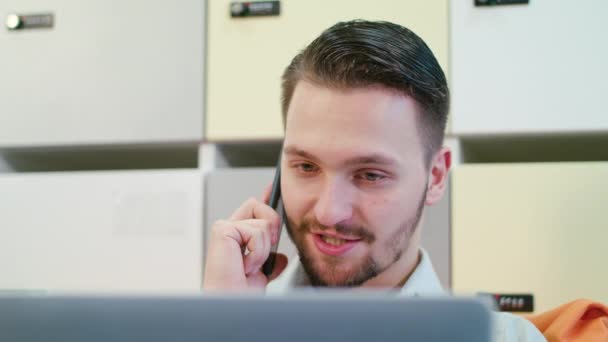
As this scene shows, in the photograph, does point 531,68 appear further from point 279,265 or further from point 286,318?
point 286,318

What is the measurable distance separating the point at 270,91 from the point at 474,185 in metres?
0.42

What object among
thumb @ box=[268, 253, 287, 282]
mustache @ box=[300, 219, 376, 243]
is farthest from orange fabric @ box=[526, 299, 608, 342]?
thumb @ box=[268, 253, 287, 282]

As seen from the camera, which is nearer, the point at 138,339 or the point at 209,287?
the point at 138,339

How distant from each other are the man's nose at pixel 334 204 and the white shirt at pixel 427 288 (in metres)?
0.11

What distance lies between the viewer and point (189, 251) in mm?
1162

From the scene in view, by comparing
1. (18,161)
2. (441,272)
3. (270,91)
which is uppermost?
(270,91)

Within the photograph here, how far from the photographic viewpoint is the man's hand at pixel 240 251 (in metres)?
0.80

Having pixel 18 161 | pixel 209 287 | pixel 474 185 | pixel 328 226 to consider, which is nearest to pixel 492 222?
pixel 474 185

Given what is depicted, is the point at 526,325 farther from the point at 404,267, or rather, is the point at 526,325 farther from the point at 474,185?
the point at 474,185

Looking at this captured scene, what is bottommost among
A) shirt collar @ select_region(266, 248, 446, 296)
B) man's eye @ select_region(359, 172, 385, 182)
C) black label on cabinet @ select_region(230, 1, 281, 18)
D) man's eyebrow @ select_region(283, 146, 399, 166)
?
shirt collar @ select_region(266, 248, 446, 296)

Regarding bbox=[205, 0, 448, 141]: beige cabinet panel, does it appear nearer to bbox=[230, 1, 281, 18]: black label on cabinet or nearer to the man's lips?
bbox=[230, 1, 281, 18]: black label on cabinet

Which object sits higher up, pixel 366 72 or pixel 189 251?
pixel 366 72

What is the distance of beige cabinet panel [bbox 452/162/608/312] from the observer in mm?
1046

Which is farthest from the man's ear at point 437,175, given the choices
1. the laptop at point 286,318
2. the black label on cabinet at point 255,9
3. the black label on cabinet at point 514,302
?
the laptop at point 286,318
